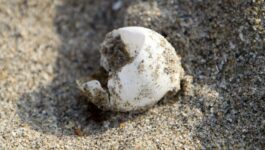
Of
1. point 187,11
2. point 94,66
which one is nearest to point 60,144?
point 94,66

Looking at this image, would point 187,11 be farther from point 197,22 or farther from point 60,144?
point 60,144

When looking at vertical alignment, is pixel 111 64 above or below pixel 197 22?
below

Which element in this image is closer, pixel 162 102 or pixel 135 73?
pixel 135 73

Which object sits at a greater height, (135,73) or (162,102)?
(135,73)
